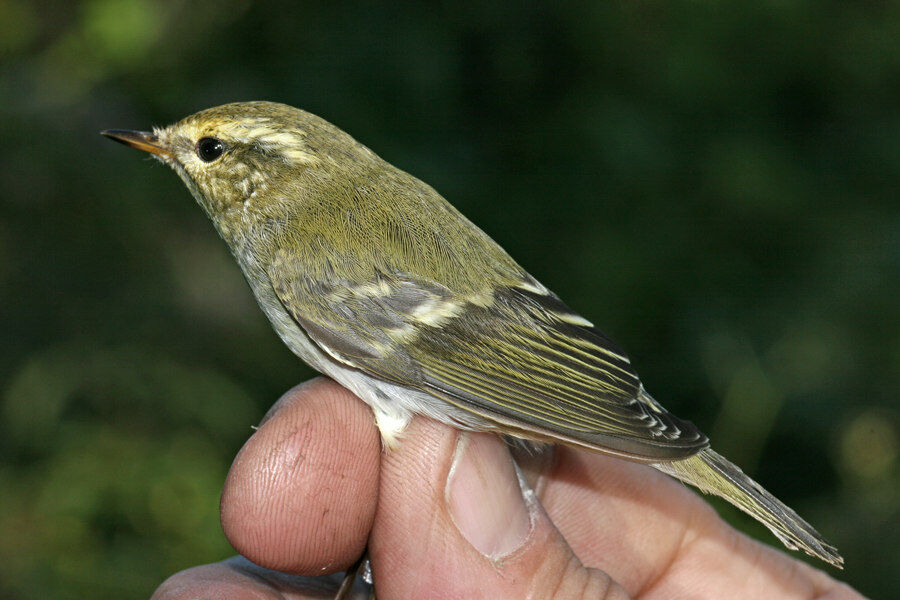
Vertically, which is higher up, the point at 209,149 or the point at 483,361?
the point at 209,149

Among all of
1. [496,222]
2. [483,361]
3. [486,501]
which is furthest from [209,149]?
[496,222]

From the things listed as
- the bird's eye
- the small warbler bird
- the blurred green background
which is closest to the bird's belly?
the small warbler bird

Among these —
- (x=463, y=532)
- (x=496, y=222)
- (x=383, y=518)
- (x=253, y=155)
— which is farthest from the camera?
(x=496, y=222)

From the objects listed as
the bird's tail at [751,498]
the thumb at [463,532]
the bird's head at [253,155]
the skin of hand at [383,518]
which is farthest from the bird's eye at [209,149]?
the bird's tail at [751,498]

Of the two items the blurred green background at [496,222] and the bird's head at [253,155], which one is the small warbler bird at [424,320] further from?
the blurred green background at [496,222]

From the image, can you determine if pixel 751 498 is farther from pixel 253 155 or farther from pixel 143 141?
pixel 143 141

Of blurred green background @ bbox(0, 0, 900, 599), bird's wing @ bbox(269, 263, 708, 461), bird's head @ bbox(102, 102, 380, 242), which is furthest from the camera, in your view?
blurred green background @ bbox(0, 0, 900, 599)

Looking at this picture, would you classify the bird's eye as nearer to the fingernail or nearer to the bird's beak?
the bird's beak
